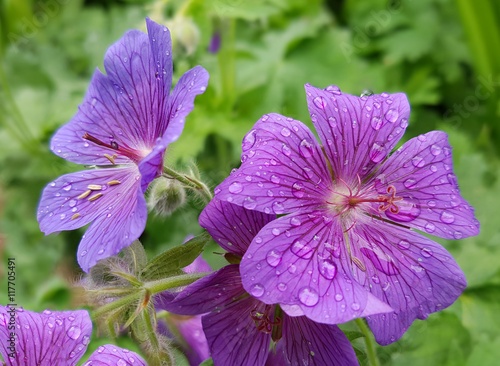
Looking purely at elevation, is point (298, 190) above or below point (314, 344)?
above

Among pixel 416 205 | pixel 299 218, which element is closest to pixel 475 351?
pixel 416 205

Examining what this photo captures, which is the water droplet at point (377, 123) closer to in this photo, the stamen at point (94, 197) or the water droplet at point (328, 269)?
the water droplet at point (328, 269)

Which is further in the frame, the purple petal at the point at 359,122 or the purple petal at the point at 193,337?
the purple petal at the point at 193,337

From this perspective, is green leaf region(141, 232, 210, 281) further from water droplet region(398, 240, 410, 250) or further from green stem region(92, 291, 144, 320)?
water droplet region(398, 240, 410, 250)

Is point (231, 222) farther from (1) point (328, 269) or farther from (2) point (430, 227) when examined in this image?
(2) point (430, 227)

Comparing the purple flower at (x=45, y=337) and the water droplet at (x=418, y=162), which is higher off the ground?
the water droplet at (x=418, y=162)

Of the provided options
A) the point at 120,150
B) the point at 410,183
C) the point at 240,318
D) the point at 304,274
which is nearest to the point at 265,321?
the point at 240,318

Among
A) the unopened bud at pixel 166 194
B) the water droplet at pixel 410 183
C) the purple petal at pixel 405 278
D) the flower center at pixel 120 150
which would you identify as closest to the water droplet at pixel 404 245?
the purple petal at pixel 405 278
